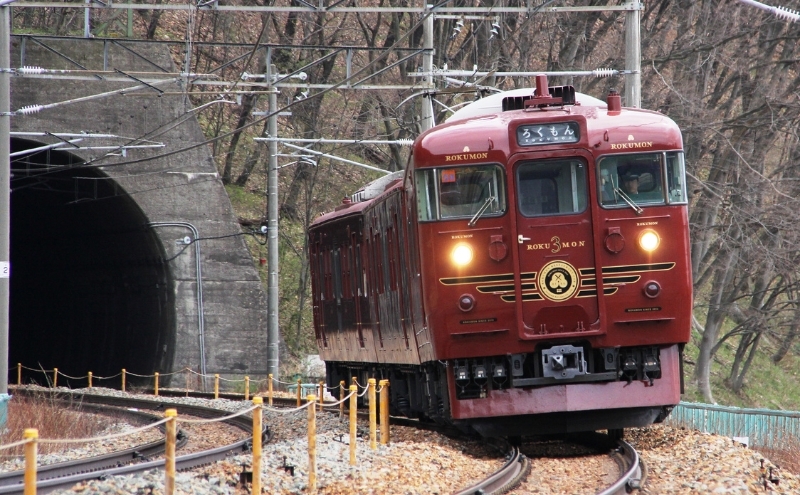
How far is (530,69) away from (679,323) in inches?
686

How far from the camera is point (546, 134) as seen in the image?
11.9m

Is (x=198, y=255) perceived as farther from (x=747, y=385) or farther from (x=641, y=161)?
(x=641, y=161)

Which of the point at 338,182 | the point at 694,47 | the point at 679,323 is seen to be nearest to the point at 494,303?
the point at 679,323

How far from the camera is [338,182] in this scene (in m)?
39.2

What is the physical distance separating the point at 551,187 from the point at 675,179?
1.25m

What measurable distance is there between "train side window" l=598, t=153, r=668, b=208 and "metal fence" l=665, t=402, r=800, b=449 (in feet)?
15.7

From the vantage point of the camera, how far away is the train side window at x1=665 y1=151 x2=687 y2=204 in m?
11.8

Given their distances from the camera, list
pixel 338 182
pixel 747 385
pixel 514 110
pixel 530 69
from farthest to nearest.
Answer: pixel 338 182
pixel 747 385
pixel 530 69
pixel 514 110

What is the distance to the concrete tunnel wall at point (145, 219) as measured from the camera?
92.0ft

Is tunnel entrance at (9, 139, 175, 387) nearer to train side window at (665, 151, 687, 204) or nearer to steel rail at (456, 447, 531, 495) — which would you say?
train side window at (665, 151, 687, 204)

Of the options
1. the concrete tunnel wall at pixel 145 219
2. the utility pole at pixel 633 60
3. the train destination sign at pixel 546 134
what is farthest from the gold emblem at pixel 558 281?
the concrete tunnel wall at pixel 145 219

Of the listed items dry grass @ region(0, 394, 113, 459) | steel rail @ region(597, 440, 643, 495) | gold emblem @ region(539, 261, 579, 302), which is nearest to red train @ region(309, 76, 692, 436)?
gold emblem @ region(539, 261, 579, 302)

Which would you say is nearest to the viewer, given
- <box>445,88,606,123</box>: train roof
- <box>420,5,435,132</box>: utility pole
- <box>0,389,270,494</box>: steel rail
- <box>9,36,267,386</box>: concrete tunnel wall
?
<box>0,389,270,494</box>: steel rail

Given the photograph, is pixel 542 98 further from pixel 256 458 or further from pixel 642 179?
pixel 256 458
